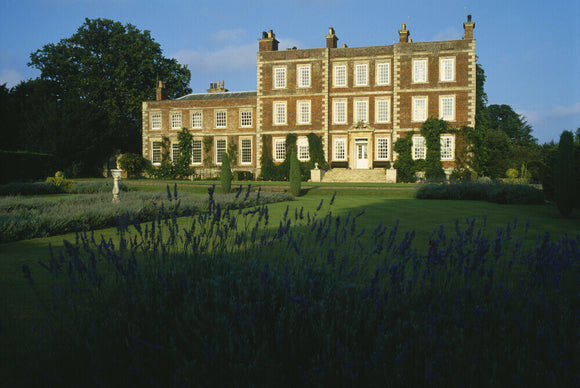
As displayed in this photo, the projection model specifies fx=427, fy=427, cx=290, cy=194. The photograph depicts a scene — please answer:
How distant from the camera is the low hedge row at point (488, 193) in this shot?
50.9ft

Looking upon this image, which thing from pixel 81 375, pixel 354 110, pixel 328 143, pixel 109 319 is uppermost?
pixel 354 110

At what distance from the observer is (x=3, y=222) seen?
788 centimetres

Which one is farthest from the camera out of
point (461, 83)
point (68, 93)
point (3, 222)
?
point (68, 93)

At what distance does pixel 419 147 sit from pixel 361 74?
761cm

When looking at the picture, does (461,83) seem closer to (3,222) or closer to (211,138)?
(211,138)

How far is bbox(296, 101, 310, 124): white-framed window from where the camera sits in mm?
35719

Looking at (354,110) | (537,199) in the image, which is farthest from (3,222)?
(354,110)

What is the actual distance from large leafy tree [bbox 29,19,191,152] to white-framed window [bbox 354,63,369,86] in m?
21.6

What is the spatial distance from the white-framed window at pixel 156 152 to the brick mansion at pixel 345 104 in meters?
1.90

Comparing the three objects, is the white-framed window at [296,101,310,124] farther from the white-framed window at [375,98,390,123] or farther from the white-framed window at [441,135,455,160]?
the white-framed window at [441,135,455,160]

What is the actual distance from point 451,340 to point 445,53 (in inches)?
1323

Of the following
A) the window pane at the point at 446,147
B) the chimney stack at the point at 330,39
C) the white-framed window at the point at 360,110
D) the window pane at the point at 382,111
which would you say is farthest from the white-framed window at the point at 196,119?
the window pane at the point at 446,147

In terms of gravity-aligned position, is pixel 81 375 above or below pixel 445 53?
below

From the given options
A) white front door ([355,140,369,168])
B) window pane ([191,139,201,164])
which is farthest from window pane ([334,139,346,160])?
window pane ([191,139,201,164])
